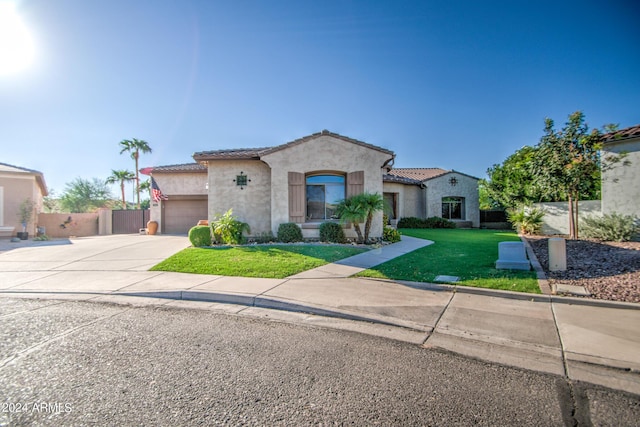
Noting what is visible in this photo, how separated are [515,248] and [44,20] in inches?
543

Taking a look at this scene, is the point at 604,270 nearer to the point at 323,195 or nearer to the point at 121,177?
the point at 323,195

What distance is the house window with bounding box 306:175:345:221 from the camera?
12.9m

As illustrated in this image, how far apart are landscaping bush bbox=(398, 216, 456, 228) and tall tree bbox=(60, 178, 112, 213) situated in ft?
103

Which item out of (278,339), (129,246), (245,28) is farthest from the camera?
(129,246)

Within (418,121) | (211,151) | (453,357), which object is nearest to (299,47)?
(211,151)

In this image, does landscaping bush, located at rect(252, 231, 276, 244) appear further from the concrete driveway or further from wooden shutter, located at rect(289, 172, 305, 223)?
the concrete driveway

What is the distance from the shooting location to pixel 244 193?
44.2 ft

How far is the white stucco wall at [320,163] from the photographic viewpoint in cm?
1234

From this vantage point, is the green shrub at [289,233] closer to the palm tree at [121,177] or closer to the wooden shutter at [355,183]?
the wooden shutter at [355,183]

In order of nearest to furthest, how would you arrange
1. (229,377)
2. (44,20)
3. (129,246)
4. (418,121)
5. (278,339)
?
(229,377) → (278,339) → (44,20) → (129,246) → (418,121)

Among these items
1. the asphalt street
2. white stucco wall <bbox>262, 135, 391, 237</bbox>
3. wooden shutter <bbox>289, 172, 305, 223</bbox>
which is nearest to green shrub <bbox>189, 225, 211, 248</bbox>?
white stucco wall <bbox>262, 135, 391, 237</bbox>

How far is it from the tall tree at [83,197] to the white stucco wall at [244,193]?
85.9ft

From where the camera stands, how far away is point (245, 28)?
963cm

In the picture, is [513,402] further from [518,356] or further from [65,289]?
[65,289]
